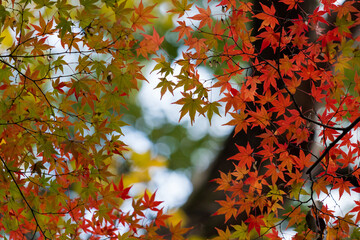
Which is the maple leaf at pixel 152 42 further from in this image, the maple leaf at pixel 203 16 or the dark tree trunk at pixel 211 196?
the dark tree trunk at pixel 211 196

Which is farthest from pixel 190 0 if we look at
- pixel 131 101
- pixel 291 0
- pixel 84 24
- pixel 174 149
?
pixel 84 24

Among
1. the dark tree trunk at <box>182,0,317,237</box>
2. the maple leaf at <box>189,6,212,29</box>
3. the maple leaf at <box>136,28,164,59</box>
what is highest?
the maple leaf at <box>189,6,212,29</box>

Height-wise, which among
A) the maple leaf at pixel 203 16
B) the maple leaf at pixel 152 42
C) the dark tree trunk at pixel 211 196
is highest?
the maple leaf at pixel 203 16

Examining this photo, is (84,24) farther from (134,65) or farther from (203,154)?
(203,154)

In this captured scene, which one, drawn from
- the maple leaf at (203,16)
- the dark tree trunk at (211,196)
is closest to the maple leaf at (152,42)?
the maple leaf at (203,16)

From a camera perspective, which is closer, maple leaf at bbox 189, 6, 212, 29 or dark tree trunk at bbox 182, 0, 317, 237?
maple leaf at bbox 189, 6, 212, 29

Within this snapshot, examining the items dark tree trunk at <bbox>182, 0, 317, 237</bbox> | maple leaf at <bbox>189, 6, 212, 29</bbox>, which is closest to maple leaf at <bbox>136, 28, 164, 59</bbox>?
maple leaf at <bbox>189, 6, 212, 29</bbox>

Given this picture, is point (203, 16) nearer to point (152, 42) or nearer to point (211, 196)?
point (152, 42)

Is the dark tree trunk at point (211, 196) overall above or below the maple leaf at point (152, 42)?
below

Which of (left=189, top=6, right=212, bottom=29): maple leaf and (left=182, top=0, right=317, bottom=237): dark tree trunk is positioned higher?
(left=189, top=6, right=212, bottom=29): maple leaf

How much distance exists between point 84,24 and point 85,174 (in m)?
0.75

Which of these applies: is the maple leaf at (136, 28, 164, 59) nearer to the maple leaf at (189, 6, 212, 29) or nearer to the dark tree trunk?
the maple leaf at (189, 6, 212, 29)

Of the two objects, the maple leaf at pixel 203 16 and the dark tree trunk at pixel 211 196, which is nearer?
the maple leaf at pixel 203 16

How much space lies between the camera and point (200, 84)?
1730mm
